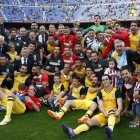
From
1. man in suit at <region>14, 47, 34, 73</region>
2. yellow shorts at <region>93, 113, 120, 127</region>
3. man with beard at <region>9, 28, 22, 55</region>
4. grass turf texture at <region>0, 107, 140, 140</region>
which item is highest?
man with beard at <region>9, 28, 22, 55</region>

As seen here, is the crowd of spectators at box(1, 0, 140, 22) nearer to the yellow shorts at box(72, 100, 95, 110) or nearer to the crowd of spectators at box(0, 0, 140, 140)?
the crowd of spectators at box(0, 0, 140, 140)

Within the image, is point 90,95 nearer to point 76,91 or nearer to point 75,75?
point 76,91

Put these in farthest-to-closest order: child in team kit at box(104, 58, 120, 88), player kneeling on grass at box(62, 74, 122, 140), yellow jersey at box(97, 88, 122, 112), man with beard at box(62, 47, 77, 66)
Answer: man with beard at box(62, 47, 77, 66) → child in team kit at box(104, 58, 120, 88) → yellow jersey at box(97, 88, 122, 112) → player kneeling on grass at box(62, 74, 122, 140)

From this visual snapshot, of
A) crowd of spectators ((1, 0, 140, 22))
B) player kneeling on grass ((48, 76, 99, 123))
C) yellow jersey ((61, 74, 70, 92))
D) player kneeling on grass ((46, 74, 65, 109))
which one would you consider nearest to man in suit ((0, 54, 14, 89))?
player kneeling on grass ((46, 74, 65, 109))

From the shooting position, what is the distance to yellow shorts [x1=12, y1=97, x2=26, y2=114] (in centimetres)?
806

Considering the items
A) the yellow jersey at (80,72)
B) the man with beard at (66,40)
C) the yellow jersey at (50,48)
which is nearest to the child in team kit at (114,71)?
the yellow jersey at (80,72)

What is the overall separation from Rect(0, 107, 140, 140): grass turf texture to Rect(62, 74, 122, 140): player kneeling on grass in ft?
0.44

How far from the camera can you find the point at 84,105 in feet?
27.5

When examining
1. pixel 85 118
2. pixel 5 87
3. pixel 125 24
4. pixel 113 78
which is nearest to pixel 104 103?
pixel 85 118

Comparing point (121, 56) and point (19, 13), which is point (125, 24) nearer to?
point (19, 13)

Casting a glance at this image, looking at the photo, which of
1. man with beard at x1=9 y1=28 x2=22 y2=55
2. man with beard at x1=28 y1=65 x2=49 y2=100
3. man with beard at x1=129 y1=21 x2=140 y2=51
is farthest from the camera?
man with beard at x1=9 y1=28 x2=22 y2=55

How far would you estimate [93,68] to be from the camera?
9.02 metres

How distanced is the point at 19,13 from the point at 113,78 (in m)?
28.4

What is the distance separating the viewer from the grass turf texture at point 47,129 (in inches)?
274
